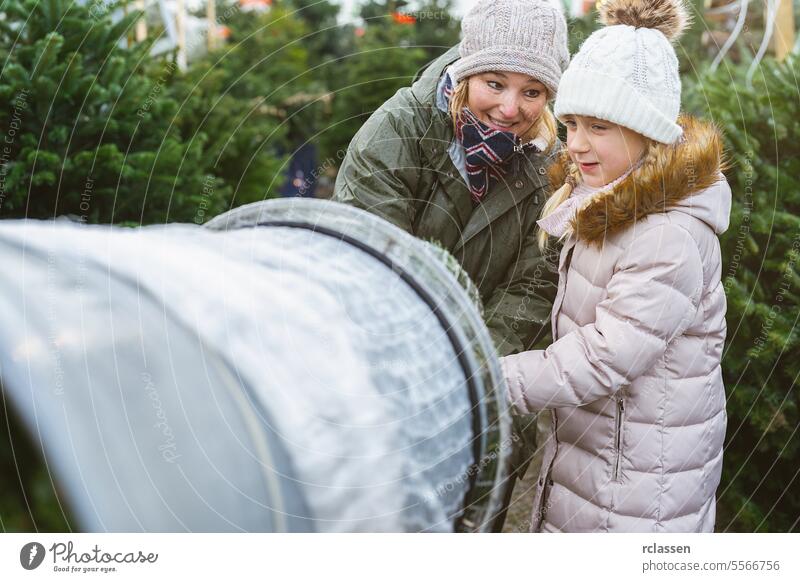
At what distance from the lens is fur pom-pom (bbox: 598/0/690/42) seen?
1.16 metres

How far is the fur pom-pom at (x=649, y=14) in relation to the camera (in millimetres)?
1158

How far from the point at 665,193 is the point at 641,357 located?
23 centimetres

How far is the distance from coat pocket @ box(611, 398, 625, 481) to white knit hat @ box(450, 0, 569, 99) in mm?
506

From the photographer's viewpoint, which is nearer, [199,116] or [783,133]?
[783,133]

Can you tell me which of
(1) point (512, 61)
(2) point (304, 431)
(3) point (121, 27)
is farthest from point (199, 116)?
(2) point (304, 431)

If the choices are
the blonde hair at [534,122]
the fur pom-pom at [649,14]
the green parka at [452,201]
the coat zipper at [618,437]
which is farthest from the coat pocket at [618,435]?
the fur pom-pom at [649,14]

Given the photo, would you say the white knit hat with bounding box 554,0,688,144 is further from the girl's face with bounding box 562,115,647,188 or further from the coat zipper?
the coat zipper

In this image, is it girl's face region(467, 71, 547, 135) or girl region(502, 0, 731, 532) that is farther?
girl's face region(467, 71, 547, 135)

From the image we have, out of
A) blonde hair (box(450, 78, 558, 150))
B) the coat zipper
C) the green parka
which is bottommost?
the coat zipper

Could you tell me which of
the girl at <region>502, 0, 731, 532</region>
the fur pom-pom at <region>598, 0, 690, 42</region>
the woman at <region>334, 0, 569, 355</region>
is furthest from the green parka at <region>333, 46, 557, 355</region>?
the fur pom-pom at <region>598, 0, 690, 42</region>
